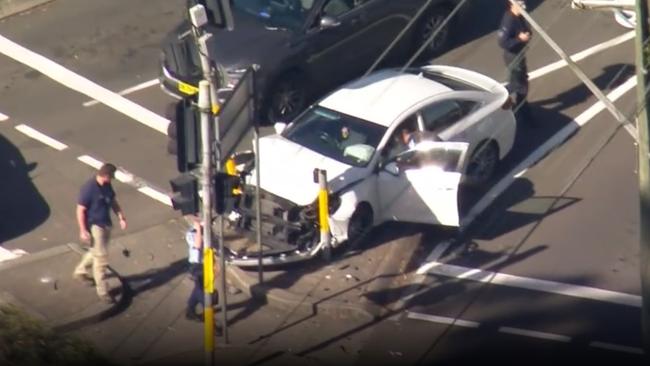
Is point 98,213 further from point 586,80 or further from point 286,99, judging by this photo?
point 586,80

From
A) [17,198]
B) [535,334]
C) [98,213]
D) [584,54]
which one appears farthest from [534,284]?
[584,54]

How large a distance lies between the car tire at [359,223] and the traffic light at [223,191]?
2858 millimetres

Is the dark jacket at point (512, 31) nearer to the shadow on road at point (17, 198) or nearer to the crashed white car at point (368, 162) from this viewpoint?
the crashed white car at point (368, 162)

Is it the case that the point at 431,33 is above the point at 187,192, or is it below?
above

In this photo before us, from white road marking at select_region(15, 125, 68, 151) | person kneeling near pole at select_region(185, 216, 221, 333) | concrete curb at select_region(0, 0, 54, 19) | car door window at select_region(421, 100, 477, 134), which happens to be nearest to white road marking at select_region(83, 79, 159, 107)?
white road marking at select_region(15, 125, 68, 151)

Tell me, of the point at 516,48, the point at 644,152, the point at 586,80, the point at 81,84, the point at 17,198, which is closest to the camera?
the point at 586,80

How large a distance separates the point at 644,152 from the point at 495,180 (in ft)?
16.0

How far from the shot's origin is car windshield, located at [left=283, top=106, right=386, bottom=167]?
18.9m

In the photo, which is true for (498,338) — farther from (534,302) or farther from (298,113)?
(298,113)

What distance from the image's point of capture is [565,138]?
21.5 metres

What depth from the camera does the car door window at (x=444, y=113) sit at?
19.5m

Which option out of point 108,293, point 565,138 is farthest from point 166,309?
point 565,138

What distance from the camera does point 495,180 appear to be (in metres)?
20.5

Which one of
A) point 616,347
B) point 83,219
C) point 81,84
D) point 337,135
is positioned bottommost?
point 616,347
